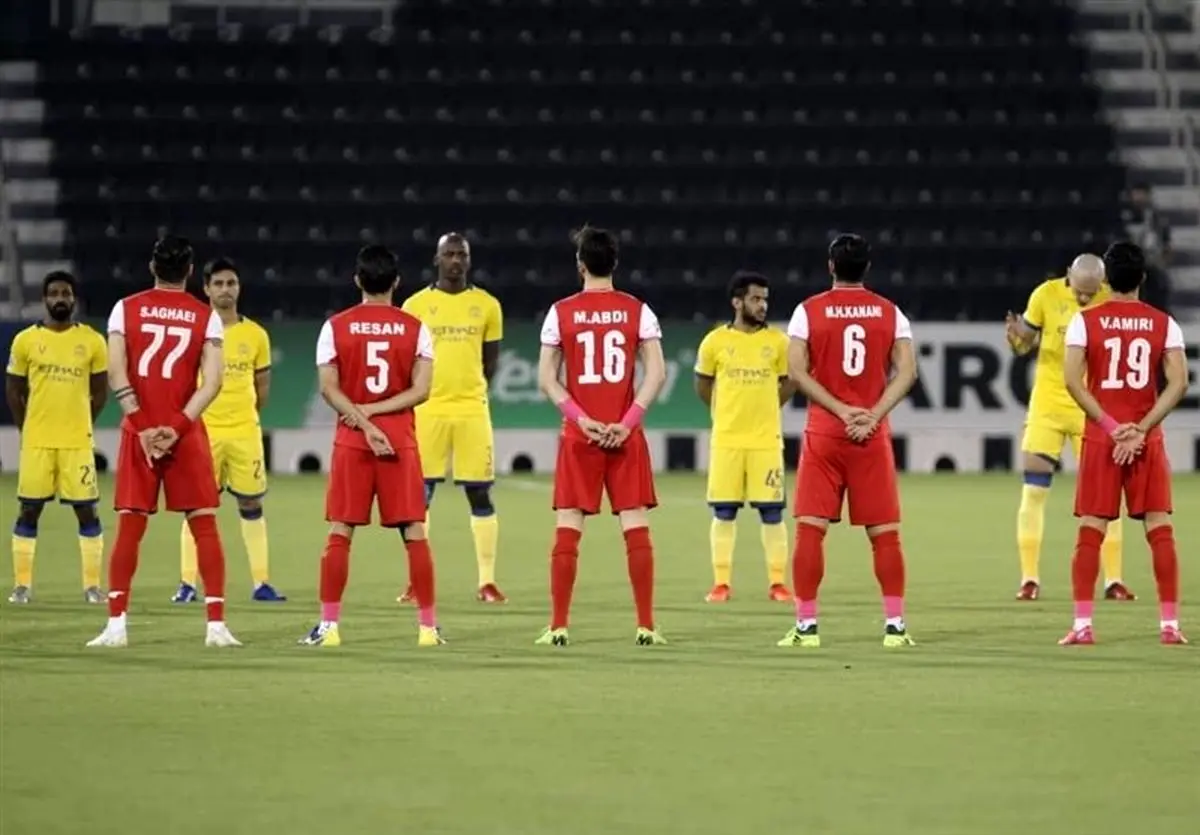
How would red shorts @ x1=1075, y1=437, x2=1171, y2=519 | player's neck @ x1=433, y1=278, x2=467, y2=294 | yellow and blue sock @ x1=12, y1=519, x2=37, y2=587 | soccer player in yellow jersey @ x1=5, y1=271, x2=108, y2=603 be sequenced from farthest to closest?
player's neck @ x1=433, y1=278, x2=467, y2=294, soccer player in yellow jersey @ x1=5, y1=271, x2=108, y2=603, yellow and blue sock @ x1=12, y1=519, x2=37, y2=587, red shorts @ x1=1075, y1=437, x2=1171, y2=519

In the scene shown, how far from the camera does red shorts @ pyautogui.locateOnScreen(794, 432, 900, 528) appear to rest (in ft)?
34.4

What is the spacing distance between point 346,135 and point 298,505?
950cm

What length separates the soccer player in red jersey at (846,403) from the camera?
34.3ft

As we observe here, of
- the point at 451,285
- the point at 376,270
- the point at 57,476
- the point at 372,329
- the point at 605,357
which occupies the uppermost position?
the point at 451,285

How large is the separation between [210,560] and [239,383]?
3162 millimetres

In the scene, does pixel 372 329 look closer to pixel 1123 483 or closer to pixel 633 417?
pixel 633 417

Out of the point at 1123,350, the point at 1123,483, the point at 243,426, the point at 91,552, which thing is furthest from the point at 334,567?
the point at 1123,350

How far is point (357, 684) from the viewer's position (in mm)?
9195

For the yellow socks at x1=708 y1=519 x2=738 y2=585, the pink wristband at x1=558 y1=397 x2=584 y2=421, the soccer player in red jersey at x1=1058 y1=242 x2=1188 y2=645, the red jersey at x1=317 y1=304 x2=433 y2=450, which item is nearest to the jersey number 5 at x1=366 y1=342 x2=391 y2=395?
the red jersey at x1=317 y1=304 x2=433 y2=450

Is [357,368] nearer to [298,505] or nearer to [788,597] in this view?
[788,597]

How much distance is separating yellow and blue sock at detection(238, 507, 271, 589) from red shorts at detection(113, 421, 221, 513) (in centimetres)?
267

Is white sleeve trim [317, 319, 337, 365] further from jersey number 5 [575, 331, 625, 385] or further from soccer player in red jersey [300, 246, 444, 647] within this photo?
jersey number 5 [575, 331, 625, 385]

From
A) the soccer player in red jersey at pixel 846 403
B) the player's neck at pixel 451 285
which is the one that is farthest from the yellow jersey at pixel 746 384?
the soccer player in red jersey at pixel 846 403

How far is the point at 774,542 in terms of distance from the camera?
13.4m
